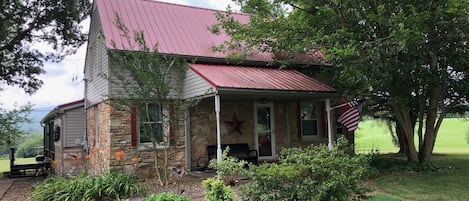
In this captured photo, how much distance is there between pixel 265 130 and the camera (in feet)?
43.5

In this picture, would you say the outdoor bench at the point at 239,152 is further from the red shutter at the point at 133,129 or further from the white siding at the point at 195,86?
the red shutter at the point at 133,129

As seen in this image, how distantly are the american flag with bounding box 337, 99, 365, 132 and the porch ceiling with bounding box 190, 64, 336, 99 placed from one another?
0.76 metres

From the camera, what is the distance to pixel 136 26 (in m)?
12.3

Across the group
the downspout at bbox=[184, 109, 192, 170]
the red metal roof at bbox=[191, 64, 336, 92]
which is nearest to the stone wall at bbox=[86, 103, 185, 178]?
the downspout at bbox=[184, 109, 192, 170]

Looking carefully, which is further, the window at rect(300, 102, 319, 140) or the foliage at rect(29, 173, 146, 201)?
the window at rect(300, 102, 319, 140)

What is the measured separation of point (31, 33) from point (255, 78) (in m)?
11.4

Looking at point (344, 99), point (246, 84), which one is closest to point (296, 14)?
point (246, 84)

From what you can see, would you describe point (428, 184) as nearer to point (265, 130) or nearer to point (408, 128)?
point (408, 128)

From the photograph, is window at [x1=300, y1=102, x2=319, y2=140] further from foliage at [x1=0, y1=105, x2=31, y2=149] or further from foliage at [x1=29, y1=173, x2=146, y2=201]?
foliage at [x1=0, y1=105, x2=31, y2=149]

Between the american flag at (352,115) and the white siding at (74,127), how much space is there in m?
9.20

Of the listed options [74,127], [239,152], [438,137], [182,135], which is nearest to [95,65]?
[74,127]

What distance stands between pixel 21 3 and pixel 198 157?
1041 centimetres

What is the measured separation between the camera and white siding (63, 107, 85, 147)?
14047 millimetres

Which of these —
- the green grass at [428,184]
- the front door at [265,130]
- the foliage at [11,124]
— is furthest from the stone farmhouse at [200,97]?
the foliage at [11,124]
